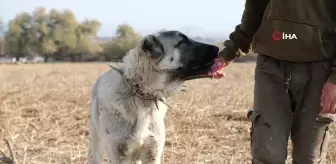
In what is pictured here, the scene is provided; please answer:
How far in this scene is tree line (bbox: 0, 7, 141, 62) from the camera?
171ft

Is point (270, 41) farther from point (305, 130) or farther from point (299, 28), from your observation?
point (305, 130)

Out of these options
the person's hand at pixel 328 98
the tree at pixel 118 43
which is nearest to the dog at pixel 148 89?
the person's hand at pixel 328 98

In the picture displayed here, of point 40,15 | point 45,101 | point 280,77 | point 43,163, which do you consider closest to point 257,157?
point 280,77

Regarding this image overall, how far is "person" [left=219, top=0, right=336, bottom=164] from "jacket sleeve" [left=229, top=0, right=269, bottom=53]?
7.9 inches

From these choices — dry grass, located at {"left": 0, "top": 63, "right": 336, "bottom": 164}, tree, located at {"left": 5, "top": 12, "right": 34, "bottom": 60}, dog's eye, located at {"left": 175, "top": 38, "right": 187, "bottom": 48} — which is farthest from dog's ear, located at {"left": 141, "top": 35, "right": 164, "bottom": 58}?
tree, located at {"left": 5, "top": 12, "right": 34, "bottom": 60}

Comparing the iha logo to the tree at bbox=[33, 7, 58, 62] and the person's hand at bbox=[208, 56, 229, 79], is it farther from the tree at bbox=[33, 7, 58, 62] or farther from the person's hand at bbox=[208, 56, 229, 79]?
the tree at bbox=[33, 7, 58, 62]

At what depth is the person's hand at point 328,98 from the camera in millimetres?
2732

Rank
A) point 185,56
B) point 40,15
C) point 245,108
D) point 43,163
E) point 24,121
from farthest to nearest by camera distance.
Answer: point 40,15, point 245,108, point 24,121, point 43,163, point 185,56

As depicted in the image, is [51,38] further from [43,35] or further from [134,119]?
[134,119]

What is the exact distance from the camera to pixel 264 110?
3018mm

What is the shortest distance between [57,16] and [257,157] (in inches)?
2155

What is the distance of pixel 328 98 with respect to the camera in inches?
108

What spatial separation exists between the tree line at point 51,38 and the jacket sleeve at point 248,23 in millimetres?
47338

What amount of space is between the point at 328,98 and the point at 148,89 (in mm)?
1339
